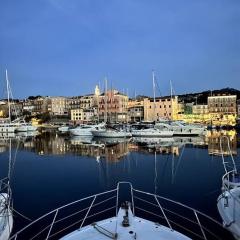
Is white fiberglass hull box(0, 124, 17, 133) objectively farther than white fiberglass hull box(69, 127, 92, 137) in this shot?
Yes

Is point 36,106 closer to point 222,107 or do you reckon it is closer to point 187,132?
point 222,107

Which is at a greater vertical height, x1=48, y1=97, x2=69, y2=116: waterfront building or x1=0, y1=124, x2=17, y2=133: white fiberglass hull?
x1=48, y1=97, x2=69, y2=116: waterfront building

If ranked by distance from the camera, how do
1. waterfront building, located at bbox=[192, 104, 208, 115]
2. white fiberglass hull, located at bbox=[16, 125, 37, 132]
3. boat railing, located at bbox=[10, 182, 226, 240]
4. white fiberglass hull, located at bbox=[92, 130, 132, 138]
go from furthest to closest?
waterfront building, located at bbox=[192, 104, 208, 115] → white fiberglass hull, located at bbox=[16, 125, 37, 132] → white fiberglass hull, located at bbox=[92, 130, 132, 138] → boat railing, located at bbox=[10, 182, 226, 240]

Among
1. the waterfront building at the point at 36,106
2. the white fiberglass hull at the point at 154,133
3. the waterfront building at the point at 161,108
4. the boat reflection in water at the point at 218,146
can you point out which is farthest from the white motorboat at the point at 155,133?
the waterfront building at the point at 36,106

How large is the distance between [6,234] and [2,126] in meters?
73.1

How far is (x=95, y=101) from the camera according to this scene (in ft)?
454

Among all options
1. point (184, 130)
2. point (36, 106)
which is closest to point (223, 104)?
point (184, 130)

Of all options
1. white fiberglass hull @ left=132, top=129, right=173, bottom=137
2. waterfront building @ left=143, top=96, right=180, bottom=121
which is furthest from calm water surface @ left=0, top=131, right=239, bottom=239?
waterfront building @ left=143, top=96, right=180, bottom=121

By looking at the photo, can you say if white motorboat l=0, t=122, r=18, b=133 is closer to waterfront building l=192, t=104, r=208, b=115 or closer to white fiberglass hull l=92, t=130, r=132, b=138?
white fiberglass hull l=92, t=130, r=132, b=138

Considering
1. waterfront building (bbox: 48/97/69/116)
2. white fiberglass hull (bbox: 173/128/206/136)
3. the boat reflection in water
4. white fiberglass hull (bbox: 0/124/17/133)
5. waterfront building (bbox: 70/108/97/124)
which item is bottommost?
the boat reflection in water

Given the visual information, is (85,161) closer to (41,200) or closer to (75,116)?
(41,200)

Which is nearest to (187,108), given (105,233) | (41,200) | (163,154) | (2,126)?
(2,126)

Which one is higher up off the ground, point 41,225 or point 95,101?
point 95,101

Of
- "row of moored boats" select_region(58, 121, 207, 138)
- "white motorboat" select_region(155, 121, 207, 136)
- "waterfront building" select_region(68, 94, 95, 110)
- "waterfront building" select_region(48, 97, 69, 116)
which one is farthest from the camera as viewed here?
"waterfront building" select_region(48, 97, 69, 116)
